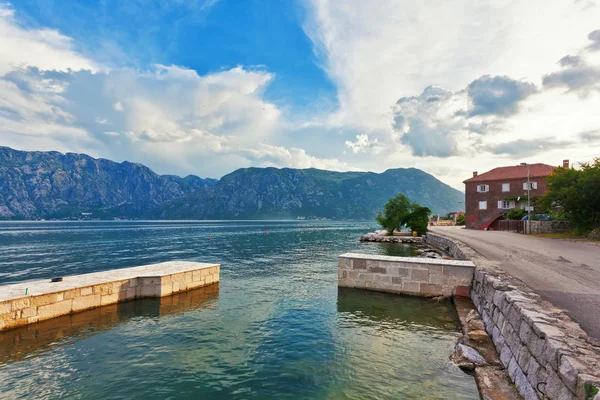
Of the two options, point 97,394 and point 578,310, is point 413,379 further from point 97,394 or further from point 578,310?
point 97,394

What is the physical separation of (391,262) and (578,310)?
902 cm

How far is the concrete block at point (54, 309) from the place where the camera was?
1227 centimetres

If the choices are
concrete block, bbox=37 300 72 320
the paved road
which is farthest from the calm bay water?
the paved road

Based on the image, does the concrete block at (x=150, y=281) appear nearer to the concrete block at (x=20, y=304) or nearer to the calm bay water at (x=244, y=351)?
the calm bay water at (x=244, y=351)

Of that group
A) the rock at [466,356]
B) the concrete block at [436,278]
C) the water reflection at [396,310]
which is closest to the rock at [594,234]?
the concrete block at [436,278]

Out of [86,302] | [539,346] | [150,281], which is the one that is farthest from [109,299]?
[539,346]

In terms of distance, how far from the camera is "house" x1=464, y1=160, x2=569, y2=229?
57062mm

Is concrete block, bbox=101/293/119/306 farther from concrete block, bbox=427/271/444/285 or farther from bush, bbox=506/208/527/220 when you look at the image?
bush, bbox=506/208/527/220

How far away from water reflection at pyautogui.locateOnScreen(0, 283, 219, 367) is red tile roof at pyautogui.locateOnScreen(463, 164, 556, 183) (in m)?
63.2

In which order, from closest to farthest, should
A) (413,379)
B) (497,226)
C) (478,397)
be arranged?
(478,397) → (413,379) → (497,226)

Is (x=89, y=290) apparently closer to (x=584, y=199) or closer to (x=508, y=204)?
(x=584, y=199)

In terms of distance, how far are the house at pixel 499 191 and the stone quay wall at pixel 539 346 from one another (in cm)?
5806

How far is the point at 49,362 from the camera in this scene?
9.01 m

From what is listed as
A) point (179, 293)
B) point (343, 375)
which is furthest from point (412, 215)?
point (343, 375)
